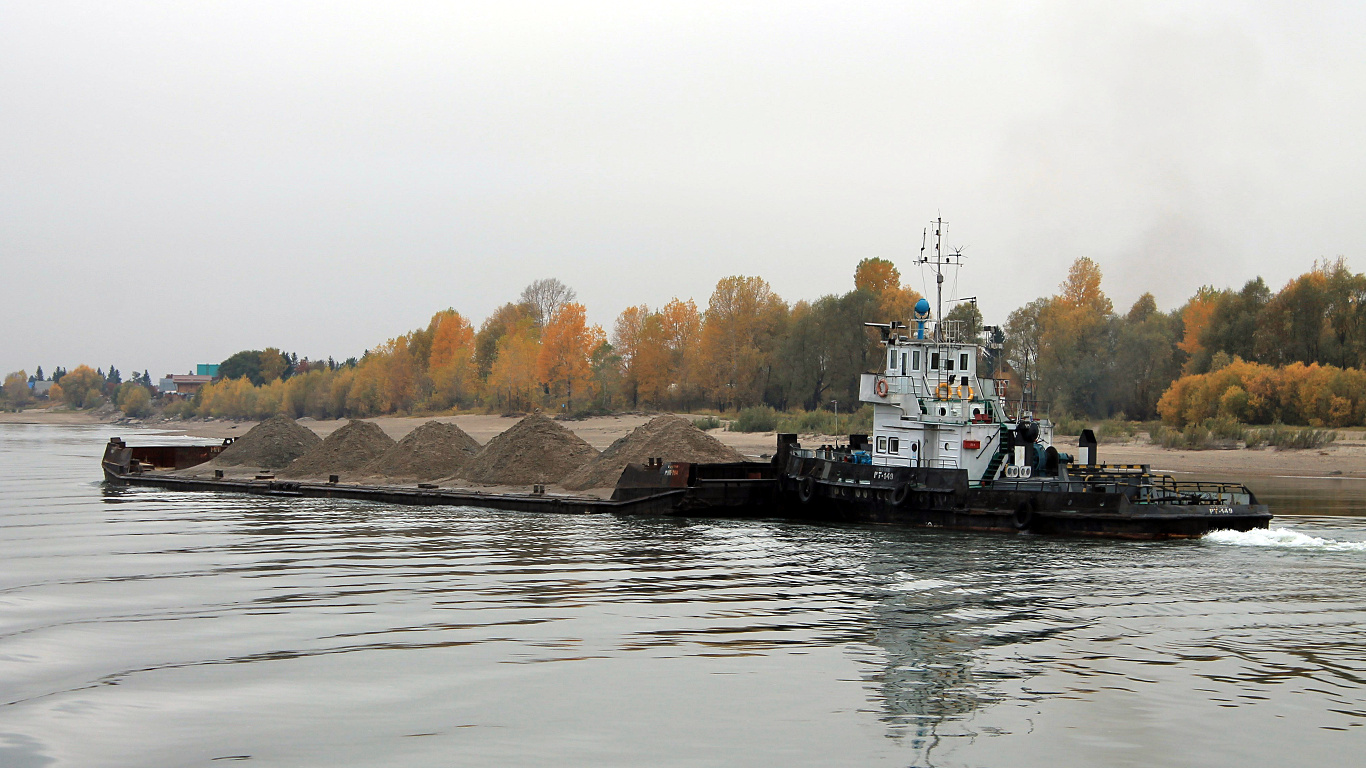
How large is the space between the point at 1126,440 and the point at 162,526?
153 feet

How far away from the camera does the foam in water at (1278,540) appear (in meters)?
21.9

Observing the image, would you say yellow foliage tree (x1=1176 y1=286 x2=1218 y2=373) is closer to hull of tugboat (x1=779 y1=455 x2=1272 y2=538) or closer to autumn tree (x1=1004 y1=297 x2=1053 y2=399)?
autumn tree (x1=1004 y1=297 x2=1053 y2=399)

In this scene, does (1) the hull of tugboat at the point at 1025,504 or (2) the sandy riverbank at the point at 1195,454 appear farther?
(2) the sandy riverbank at the point at 1195,454

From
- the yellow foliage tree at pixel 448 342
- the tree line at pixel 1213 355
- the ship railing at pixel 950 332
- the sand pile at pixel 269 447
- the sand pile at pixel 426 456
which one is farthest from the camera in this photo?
the yellow foliage tree at pixel 448 342

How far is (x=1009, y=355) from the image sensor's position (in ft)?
234

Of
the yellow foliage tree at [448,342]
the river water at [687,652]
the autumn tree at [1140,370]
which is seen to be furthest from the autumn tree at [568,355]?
the river water at [687,652]

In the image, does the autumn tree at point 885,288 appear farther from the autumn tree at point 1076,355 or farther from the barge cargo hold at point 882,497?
the barge cargo hold at point 882,497

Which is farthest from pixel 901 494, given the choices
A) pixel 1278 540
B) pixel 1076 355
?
pixel 1076 355

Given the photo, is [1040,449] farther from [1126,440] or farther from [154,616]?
[1126,440]

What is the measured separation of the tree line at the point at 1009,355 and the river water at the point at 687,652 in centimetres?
2592

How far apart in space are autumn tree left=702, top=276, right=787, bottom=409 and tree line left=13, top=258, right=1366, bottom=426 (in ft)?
0.36

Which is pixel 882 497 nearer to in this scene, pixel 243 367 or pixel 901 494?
pixel 901 494

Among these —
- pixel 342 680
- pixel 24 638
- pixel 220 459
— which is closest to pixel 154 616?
pixel 24 638

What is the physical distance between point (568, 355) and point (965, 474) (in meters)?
61.2
